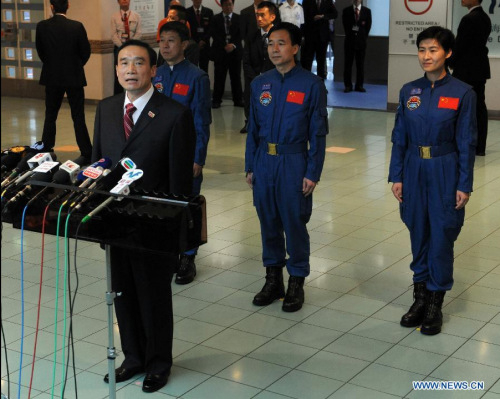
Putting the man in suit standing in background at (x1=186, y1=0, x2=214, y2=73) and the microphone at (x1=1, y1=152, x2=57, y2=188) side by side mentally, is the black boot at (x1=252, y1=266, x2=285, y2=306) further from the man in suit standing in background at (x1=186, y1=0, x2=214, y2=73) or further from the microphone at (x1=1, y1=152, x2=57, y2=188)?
the man in suit standing in background at (x1=186, y1=0, x2=214, y2=73)

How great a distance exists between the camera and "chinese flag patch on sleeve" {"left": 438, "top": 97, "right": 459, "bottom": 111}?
4.31 meters

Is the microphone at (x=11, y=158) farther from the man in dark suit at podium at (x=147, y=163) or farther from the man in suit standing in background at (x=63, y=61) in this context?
the man in suit standing in background at (x=63, y=61)

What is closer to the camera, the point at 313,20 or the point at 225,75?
the point at 225,75

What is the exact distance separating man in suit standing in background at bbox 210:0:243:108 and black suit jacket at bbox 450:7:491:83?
15.0 ft

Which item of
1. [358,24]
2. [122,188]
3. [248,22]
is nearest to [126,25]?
[248,22]

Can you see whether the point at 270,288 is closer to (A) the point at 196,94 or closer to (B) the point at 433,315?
(B) the point at 433,315

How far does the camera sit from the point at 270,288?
498cm

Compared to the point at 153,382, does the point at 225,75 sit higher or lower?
higher

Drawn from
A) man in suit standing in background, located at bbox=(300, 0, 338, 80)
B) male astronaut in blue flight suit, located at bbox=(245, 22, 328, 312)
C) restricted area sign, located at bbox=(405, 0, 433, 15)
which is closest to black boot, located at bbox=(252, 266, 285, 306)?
male astronaut in blue flight suit, located at bbox=(245, 22, 328, 312)

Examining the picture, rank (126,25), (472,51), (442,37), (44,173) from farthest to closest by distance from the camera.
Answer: (126,25) → (472,51) → (442,37) → (44,173)

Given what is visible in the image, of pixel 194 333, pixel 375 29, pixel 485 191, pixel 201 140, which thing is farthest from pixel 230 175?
pixel 375 29

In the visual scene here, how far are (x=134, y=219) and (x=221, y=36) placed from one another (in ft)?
33.5

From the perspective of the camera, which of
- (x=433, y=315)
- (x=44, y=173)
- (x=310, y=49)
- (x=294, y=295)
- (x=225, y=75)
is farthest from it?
(x=310, y=49)

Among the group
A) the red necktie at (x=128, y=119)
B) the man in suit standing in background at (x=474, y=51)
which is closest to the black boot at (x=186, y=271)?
the red necktie at (x=128, y=119)
